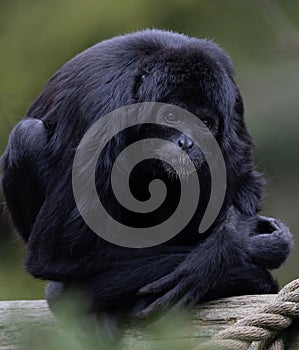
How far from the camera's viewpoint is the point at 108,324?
144 inches

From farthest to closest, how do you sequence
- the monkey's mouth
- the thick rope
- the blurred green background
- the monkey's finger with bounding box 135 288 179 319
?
the blurred green background, the monkey's mouth, the monkey's finger with bounding box 135 288 179 319, the thick rope

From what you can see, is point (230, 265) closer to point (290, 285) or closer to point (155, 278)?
point (155, 278)

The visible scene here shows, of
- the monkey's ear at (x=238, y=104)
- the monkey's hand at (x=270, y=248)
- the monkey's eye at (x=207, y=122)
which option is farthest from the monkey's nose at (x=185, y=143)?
the monkey's hand at (x=270, y=248)

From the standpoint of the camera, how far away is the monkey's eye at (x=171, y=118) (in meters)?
4.01

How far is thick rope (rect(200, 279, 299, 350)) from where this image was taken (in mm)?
2867

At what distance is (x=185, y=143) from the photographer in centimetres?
395

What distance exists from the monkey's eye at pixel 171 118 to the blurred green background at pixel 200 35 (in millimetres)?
5750

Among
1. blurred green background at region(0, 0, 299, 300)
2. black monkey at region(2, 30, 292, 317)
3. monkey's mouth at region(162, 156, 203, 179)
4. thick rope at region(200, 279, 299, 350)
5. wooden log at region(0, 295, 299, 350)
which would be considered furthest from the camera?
blurred green background at region(0, 0, 299, 300)

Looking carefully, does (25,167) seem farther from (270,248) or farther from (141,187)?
(270,248)

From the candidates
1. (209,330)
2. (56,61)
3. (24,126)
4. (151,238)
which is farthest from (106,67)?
(56,61)

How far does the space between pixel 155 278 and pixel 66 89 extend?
1094 mm

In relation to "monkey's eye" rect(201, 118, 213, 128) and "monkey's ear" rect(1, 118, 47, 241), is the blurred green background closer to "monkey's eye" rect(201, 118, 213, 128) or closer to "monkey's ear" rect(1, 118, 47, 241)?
"monkey's ear" rect(1, 118, 47, 241)

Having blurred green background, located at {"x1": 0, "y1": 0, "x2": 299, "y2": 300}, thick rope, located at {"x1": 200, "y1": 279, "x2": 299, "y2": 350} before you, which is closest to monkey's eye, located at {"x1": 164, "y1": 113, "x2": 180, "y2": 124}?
thick rope, located at {"x1": 200, "y1": 279, "x2": 299, "y2": 350}

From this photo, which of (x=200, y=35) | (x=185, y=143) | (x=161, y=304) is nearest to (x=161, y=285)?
(x=161, y=304)
